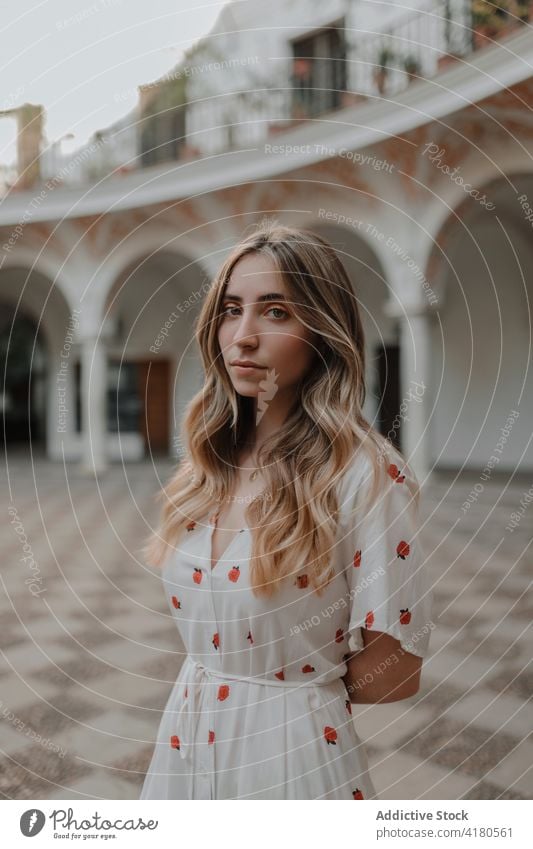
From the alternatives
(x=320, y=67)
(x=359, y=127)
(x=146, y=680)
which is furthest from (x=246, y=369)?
(x=320, y=67)

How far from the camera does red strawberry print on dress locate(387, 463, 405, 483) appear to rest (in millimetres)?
745

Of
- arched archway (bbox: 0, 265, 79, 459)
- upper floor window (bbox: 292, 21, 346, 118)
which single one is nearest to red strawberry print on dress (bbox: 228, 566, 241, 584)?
upper floor window (bbox: 292, 21, 346, 118)

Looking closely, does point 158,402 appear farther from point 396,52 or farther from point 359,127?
point 396,52

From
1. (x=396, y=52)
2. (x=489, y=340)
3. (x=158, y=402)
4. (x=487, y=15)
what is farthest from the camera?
(x=158, y=402)

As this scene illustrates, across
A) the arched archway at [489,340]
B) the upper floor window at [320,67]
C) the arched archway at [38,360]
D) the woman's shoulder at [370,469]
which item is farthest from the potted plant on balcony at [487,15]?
the arched archway at [38,360]

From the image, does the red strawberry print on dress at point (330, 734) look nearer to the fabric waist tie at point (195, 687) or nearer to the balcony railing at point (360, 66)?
the fabric waist tie at point (195, 687)

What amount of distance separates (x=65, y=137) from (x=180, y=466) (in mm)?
686

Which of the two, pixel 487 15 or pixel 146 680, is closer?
pixel 487 15

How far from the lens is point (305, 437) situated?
2.72ft

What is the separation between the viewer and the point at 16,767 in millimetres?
1686

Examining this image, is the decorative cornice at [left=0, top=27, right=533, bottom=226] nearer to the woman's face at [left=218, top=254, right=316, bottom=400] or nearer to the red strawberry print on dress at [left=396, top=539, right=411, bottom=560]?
the woman's face at [left=218, top=254, right=316, bottom=400]

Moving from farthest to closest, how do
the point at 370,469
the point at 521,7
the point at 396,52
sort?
1. the point at 396,52
2. the point at 521,7
3. the point at 370,469

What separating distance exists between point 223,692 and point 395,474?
0.33 m
